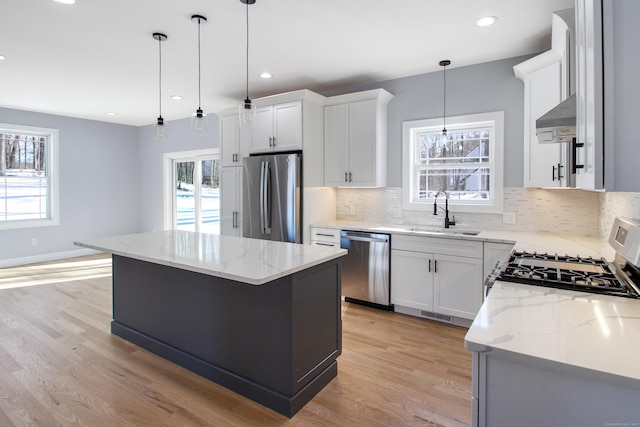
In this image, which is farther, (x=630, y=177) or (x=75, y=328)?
(x=75, y=328)

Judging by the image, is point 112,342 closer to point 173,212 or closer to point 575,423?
point 575,423

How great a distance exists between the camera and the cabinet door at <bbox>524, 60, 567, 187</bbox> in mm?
2736

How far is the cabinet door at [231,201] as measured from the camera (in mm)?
4754

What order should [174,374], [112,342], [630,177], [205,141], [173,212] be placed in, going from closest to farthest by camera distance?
1. [630,177]
2. [174,374]
3. [112,342]
4. [205,141]
5. [173,212]

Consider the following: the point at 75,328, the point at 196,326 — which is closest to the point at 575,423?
the point at 196,326

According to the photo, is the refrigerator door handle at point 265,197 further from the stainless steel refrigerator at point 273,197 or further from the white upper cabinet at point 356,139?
the white upper cabinet at point 356,139

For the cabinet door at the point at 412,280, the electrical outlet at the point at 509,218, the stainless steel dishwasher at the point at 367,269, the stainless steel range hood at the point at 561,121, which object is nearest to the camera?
the stainless steel range hood at the point at 561,121

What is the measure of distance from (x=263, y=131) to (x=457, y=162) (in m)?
2.36

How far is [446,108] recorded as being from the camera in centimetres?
384

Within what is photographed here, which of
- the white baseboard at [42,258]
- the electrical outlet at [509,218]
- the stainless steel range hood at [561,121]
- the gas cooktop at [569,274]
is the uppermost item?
the stainless steel range hood at [561,121]

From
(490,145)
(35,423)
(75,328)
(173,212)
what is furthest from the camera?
(173,212)

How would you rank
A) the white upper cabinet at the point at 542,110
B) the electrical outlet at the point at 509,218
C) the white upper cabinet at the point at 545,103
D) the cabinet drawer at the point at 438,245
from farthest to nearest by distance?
the electrical outlet at the point at 509,218 → the cabinet drawer at the point at 438,245 → the white upper cabinet at the point at 542,110 → the white upper cabinet at the point at 545,103

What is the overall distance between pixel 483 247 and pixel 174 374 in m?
2.72

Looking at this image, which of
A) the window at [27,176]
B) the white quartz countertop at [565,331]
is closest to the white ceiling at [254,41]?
the window at [27,176]
